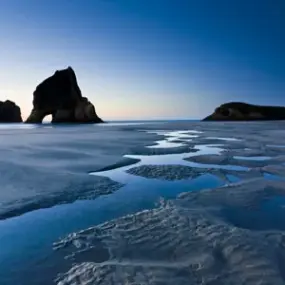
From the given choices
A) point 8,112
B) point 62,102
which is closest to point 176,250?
point 62,102

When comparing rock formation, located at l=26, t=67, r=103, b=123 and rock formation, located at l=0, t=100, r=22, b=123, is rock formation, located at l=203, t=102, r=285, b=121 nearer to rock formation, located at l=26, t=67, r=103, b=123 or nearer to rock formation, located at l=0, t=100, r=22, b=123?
rock formation, located at l=26, t=67, r=103, b=123

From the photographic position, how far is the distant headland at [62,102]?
291ft

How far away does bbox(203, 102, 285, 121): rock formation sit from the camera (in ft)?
373

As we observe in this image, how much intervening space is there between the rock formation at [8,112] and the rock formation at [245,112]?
81281 millimetres

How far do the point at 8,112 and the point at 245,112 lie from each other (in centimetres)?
9744

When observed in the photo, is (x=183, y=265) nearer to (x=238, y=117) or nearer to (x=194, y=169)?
(x=194, y=169)

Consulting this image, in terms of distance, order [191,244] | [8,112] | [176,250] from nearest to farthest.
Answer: [176,250], [191,244], [8,112]

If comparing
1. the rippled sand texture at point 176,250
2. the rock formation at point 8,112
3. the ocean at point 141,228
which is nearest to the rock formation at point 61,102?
the rock formation at point 8,112

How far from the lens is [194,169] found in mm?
8039

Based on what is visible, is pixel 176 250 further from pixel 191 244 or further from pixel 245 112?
pixel 245 112

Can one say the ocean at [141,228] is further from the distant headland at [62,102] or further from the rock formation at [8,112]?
the rock formation at [8,112]

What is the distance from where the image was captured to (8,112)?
363ft

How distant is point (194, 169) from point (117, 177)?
2.37 metres

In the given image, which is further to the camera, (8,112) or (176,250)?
(8,112)
